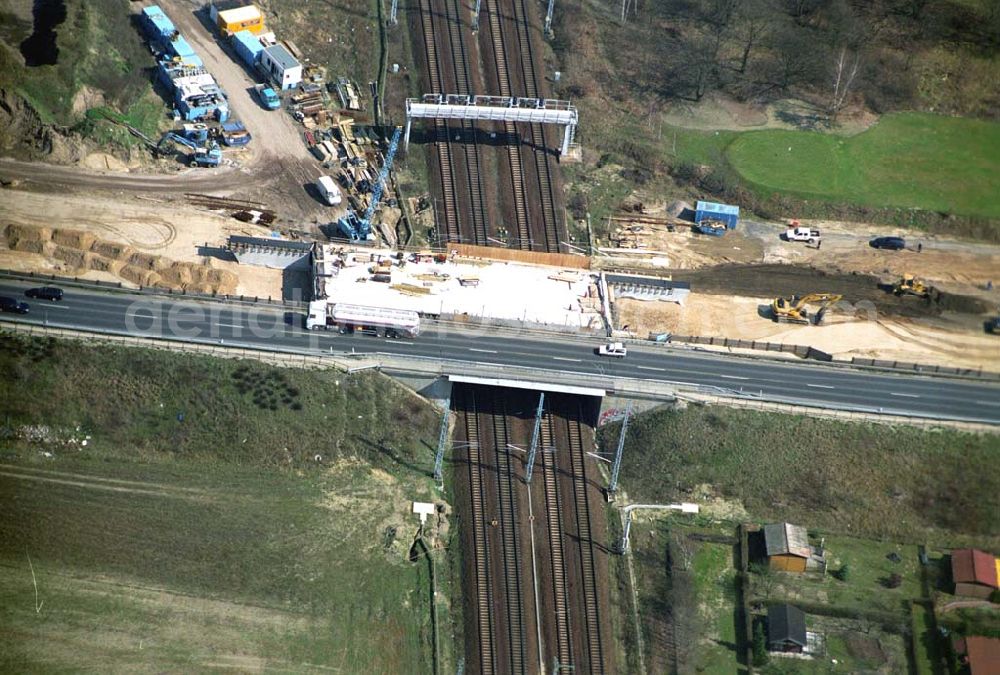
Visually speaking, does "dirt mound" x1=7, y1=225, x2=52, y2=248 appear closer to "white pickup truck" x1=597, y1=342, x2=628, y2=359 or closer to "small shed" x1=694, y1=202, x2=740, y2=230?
"white pickup truck" x1=597, y1=342, x2=628, y2=359

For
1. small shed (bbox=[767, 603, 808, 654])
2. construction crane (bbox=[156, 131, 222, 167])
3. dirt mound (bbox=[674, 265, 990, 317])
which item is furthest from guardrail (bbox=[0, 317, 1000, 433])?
construction crane (bbox=[156, 131, 222, 167])

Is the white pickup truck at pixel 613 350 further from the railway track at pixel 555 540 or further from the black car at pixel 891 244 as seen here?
the black car at pixel 891 244

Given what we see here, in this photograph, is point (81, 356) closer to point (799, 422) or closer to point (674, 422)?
point (674, 422)

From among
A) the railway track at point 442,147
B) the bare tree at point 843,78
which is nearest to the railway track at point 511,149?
the railway track at point 442,147

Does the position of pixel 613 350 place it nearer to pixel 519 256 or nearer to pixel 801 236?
pixel 519 256

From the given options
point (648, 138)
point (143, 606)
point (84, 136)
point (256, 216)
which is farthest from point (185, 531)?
point (648, 138)
